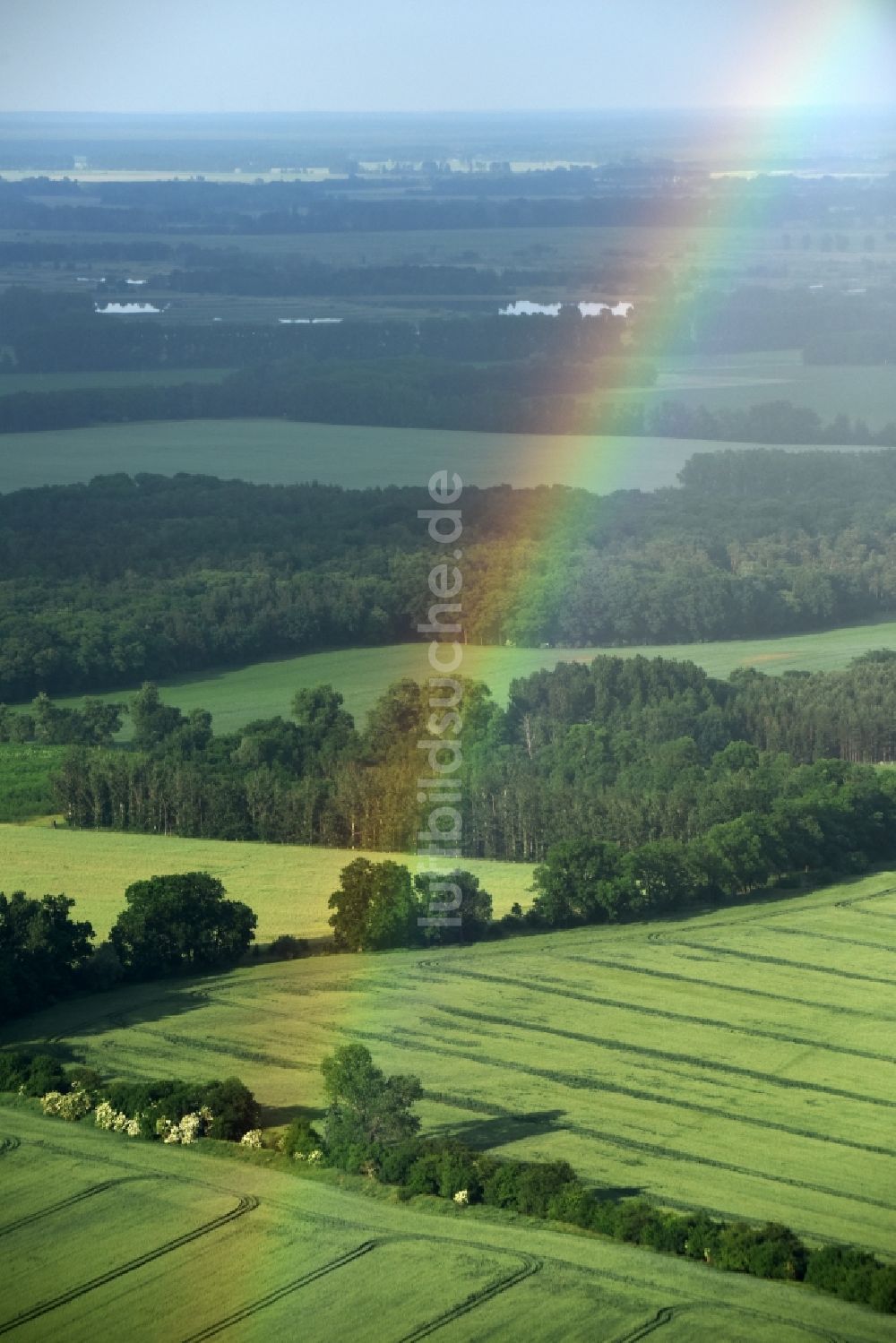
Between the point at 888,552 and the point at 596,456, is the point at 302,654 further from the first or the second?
the point at 596,456

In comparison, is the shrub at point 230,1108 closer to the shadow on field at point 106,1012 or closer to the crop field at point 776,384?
the shadow on field at point 106,1012

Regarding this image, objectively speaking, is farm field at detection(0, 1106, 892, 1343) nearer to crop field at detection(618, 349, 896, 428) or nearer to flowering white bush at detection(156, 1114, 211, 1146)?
flowering white bush at detection(156, 1114, 211, 1146)

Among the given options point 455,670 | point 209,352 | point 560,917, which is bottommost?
point 560,917

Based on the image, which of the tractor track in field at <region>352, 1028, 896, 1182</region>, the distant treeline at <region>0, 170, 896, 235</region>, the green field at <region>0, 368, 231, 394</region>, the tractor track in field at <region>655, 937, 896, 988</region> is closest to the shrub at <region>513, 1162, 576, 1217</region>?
the tractor track in field at <region>352, 1028, 896, 1182</region>

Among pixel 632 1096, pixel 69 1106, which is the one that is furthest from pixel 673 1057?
pixel 69 1106

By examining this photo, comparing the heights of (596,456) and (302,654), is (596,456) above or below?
above

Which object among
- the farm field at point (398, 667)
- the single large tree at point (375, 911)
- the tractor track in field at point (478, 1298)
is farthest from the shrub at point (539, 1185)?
the farm field at point (398, 667)

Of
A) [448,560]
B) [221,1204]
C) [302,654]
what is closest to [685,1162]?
[221,1204]
